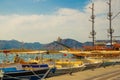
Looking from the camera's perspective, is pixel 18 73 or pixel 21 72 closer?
pixel 18 73

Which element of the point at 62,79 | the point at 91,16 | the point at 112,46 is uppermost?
the point at 91,16

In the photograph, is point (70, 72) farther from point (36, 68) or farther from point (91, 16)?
point (91, 16)

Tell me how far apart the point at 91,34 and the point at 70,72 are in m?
63.3

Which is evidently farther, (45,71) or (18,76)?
(45,71)

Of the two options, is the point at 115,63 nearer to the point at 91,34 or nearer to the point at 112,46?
the point at 112,46

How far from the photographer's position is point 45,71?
→ 36.8m

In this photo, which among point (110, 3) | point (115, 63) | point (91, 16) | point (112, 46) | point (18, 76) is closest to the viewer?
point (18, 76)

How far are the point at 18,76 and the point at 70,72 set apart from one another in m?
9.83

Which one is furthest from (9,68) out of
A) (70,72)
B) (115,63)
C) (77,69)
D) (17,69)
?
(115,63)

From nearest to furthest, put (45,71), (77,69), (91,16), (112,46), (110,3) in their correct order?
(45,71) → (77,69) → (112,46) → (110,3) → (91,16)

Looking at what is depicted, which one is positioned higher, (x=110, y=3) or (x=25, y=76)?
(x=110, y=3)

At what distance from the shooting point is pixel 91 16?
104 metres

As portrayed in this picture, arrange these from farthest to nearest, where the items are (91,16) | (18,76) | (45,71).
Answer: (91,16) → (45,71) → (18,76)

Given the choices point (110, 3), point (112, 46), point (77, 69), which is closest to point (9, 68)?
point (77, 69)
